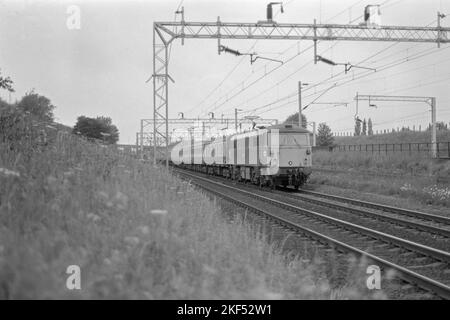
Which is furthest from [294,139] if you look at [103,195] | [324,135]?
[324,135]

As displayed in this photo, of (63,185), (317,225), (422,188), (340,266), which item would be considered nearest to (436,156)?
(422,188)

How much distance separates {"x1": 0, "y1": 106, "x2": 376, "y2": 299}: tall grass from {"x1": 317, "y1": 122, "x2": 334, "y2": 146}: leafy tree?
5903 cm

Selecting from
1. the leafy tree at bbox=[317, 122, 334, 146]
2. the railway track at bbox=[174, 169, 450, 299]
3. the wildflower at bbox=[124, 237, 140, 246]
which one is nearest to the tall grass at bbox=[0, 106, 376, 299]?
the wildflower at bbox=[124, 237, 140, 246]

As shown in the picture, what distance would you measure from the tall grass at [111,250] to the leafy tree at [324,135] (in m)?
59.0

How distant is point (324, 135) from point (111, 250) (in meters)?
62.6

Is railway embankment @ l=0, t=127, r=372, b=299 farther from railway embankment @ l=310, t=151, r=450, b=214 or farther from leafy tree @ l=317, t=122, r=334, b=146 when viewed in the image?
leafy tree @ l=317, t=122, r=334, b=146

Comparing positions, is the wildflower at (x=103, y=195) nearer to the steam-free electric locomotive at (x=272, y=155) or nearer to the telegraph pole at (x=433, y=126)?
the steam-free electric locomotive at (x=272, y=155)

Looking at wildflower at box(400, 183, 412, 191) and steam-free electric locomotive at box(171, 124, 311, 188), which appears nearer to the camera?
wildflower at box(400, 183, 412, 191)

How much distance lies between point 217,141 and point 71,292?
117ft

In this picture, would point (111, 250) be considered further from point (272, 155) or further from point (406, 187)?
point (406, 187)

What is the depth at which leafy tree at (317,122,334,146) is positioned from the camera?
64750 millimetres

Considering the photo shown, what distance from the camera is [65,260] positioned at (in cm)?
389

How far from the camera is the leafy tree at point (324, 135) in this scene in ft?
212
